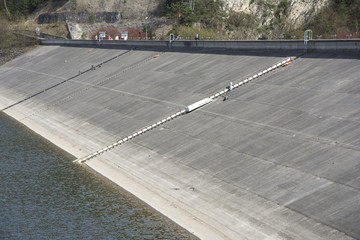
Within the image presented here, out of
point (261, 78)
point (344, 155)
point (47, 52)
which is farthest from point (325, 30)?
point (344, 155)

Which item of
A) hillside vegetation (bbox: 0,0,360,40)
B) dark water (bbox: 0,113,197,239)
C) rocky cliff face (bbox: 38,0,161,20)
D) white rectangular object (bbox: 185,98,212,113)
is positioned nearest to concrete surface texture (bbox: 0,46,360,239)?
white rectangular object (bbox: 185,98,212,113)

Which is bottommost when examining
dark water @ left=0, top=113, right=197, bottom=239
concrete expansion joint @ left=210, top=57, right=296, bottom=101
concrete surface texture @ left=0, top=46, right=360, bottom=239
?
dark water @ left=0, top=113, right=197, bottom=239

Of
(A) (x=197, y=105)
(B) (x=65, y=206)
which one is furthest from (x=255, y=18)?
(B) (x=65, y=206)

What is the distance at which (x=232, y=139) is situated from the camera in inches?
1328

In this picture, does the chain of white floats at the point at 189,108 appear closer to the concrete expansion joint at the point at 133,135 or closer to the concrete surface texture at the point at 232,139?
the concrete expansion joint at the point at 133,135

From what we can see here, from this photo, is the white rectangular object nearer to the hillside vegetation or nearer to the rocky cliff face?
the hillside vegetation

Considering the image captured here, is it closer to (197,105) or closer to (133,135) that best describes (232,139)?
(197,105)

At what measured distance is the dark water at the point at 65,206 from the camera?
1035 inches

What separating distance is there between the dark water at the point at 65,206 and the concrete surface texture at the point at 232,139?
1.13 metres

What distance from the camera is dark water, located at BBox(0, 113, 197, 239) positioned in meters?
26.3

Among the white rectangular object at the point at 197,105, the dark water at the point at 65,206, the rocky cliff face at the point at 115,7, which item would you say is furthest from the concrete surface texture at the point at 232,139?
the rocky cliff face at the point at 115,7

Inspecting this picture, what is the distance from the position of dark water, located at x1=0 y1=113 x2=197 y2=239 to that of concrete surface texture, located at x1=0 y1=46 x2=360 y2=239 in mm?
1132

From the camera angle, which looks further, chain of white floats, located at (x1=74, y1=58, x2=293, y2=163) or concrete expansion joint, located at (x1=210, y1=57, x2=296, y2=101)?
concrete expansion joint, located at (x1=210, y1=57, x2=296, y2=101)

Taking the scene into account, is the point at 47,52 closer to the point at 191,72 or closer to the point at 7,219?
the point at 191,72
